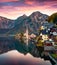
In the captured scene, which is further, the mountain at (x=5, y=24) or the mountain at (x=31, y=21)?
the mountain at (x=5, y=24)

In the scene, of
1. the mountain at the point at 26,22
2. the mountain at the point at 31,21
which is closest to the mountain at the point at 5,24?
the mountain at the point at 26,22

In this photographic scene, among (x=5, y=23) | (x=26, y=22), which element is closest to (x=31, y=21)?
(x=26, y=22)

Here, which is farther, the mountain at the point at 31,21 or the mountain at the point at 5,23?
the mountain at the point at 5,23

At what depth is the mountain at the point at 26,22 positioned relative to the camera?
7.84 m

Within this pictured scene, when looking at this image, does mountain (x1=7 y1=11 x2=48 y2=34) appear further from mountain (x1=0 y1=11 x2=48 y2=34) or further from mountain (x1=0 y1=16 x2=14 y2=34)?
mountain (x1=0 y1=16 x2=14 y2=34)

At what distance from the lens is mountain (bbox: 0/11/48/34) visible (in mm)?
7842

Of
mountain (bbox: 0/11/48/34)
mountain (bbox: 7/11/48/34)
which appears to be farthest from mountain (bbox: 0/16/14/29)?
mountain (bbox: 7/11/48/34)

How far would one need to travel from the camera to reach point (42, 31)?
7.98 metres

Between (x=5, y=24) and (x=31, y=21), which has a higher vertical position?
(x=31, y=21)

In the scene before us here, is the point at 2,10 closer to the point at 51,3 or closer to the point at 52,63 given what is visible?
the point at 51,3

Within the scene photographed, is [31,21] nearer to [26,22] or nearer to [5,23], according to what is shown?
[26,22]

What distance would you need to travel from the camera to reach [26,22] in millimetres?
8117

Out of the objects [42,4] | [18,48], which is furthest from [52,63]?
[18,48]

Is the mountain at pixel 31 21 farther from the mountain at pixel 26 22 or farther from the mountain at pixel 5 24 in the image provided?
the mountain at pixel 5 24
